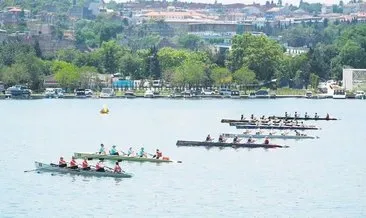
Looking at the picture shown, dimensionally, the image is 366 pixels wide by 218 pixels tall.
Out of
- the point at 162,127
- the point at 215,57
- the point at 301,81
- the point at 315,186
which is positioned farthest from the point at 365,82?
the point at 315,186

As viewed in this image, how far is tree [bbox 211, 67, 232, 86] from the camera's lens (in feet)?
510

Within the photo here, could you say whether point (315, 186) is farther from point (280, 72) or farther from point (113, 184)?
point (280, 72)

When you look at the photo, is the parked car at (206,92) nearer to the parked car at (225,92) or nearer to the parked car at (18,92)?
the parked car at (225,92)

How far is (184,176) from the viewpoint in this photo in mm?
62156

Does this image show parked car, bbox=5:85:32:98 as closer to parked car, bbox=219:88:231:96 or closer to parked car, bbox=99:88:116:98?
parked car, bbox=99:88:116:98

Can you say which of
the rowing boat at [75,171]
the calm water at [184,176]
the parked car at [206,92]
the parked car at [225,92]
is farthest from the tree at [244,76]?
the rowing boat at [75,171]

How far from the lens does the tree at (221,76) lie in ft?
510

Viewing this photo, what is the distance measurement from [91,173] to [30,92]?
85177 mm

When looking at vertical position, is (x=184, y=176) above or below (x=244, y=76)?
below

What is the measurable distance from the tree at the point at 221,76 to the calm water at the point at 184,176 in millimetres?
51465

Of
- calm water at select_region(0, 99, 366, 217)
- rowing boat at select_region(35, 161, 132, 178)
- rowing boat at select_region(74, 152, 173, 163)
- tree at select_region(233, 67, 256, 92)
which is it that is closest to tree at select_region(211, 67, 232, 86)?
tree at select_region(233, 67, 256, 92)

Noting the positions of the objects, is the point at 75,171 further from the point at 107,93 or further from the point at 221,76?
the point at 221,76

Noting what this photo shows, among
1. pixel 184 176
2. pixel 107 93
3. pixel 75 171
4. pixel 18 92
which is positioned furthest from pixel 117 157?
pixel 107 93

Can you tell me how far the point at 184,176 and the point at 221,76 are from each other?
308 ft
